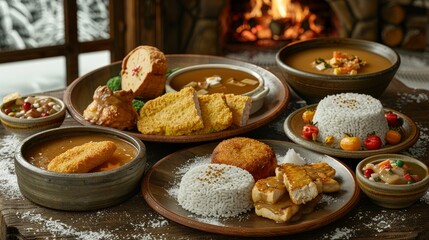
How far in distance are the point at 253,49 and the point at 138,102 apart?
2.49 m

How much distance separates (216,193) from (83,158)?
383mm

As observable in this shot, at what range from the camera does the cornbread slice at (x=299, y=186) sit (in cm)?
197

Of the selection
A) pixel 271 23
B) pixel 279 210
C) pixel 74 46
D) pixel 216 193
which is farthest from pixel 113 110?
pixel 271 23

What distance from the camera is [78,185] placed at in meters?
2.00

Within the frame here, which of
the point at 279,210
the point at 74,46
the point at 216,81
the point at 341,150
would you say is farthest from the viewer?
the point at 74,46

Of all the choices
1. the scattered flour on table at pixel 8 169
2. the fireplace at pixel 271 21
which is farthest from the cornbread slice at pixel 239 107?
the fireplace at pixel 271 21

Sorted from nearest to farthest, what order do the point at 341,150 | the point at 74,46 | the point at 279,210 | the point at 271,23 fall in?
the point at 279,210 → the point at 341,150 → the point at 74,46 → the point at 271,23

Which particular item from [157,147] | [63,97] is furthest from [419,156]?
[63,97]

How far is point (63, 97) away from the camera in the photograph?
2734 millimetres

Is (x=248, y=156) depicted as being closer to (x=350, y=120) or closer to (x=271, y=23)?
(x=350, y=120)

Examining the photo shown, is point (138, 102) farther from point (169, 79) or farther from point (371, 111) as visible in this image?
point (371, 111)

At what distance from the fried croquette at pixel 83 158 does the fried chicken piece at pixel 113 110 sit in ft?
0.81

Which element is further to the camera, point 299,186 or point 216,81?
point 216,81

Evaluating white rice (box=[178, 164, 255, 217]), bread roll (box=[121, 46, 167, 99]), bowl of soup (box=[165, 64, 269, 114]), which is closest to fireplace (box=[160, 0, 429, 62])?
bowl of soup (box=[165, 64, 269, 114])
